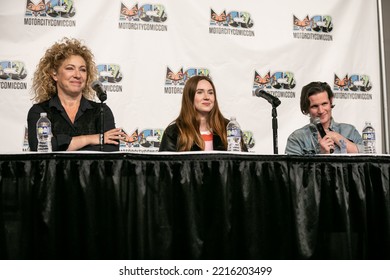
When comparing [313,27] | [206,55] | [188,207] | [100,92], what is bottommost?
[188,207]

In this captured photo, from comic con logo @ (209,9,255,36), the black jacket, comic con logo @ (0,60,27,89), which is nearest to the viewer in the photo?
the black jacket

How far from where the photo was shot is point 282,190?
2078mm

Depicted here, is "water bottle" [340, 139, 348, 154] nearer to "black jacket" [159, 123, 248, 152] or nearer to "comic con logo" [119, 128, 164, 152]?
"black jacket" [159, 123, 248, 152]

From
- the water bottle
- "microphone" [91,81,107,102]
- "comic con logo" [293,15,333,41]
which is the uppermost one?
"comic con logo" [293,15,333,41]

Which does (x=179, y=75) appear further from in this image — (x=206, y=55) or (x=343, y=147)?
(x=343, y=147)

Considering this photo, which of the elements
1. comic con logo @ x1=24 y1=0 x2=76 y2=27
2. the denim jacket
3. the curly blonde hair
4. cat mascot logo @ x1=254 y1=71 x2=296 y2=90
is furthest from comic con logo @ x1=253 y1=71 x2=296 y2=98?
comic con logo @ x1=24 y1=0 x2=76 y2=27

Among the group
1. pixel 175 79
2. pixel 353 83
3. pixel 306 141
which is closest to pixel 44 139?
pixel 175 79

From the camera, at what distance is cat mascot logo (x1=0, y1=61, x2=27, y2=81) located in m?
3.36

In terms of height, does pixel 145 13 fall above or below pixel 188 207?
above

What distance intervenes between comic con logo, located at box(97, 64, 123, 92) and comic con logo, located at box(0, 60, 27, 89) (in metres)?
0.49

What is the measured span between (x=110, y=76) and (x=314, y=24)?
1.51m

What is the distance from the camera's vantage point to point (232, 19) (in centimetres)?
366

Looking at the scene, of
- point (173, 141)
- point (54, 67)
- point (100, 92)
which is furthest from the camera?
point (54, 67)

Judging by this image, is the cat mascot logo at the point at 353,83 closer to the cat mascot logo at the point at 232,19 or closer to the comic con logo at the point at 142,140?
the cat mascot logo at the point at 232,19
